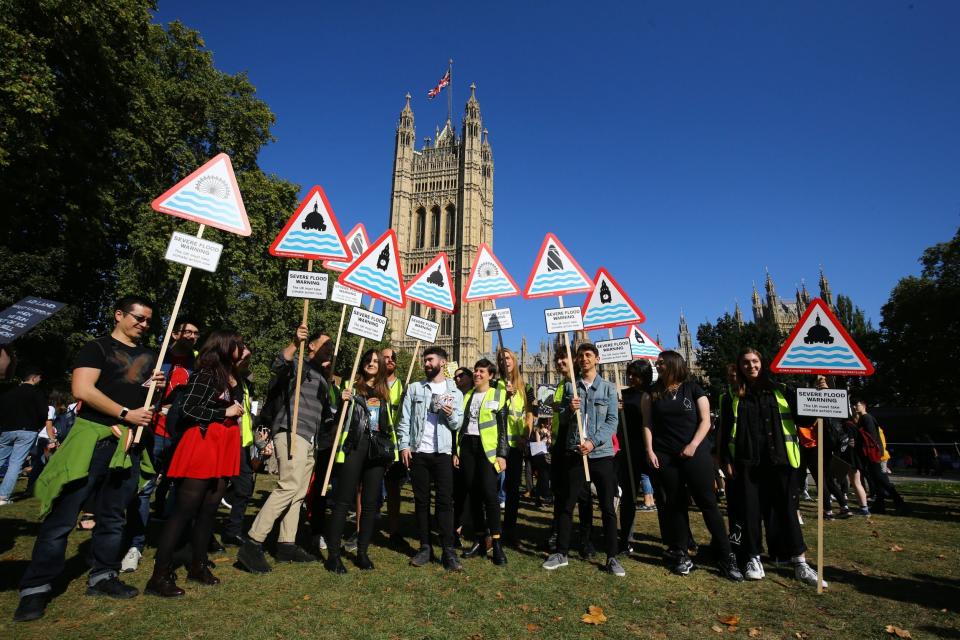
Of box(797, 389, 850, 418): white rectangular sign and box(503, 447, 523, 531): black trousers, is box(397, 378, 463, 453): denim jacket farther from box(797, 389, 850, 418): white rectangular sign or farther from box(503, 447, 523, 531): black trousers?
box(797, 389, 850, 418): white rectangular sign

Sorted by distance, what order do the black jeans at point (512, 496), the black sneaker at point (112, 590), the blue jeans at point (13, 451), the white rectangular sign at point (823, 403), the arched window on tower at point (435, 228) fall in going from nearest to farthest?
the black sneaker at point (112, 590) → the white rectangular sign at point (823, 403) → the black jeans at point (512, 496) → the blue jeans at point (13, 451) → the arched window on tower at point (435, 228)

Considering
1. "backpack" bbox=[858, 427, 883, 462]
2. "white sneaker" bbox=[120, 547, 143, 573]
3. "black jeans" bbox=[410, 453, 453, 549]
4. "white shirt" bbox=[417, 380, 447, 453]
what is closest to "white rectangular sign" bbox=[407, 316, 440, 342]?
"white shirt" bbox=[417, 380, 447, 453]

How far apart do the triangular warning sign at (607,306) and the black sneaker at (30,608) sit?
18.9 feet

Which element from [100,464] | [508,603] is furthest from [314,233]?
[508,603]

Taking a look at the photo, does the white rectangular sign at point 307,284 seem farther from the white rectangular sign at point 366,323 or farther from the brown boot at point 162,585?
the brown boot at point 162,585

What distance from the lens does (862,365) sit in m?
4.68

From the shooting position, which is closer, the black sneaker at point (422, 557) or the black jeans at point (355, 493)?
the black jeans at point (355, 493)

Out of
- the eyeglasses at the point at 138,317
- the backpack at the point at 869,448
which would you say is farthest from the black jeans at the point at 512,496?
the backpack at the point at 869,448

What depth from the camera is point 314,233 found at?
5.87 metres

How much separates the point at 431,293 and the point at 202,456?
367cm

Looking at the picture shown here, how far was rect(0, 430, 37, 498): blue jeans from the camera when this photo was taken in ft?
25.3

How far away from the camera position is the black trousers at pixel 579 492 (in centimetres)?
472

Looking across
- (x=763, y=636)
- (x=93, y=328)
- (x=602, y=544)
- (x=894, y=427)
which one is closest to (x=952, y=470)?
(x=894, y=427)

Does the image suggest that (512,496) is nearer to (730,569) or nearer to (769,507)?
(730,569)
